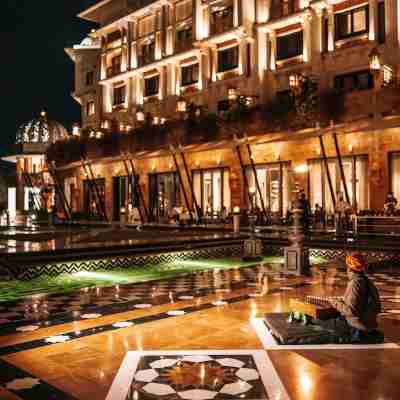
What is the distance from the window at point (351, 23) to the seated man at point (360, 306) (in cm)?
1681

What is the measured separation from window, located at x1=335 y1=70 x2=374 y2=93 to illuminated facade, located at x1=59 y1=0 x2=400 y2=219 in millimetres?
53

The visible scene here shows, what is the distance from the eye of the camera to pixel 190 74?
91.6 ft

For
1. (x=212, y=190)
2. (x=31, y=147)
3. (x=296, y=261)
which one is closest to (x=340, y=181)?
(x=212, y=190)

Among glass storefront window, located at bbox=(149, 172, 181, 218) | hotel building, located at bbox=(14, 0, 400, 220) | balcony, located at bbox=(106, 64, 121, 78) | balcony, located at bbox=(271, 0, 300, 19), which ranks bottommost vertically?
glass storefront window, located at bbox=(149, 172, 181, 218)

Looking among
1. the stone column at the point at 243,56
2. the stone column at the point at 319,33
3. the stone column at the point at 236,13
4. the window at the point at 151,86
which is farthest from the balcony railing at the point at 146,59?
the stone column at the point at 319,33

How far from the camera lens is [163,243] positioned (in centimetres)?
1315

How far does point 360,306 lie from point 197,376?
1890 mm

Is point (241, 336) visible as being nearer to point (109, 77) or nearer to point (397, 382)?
point (397, 382)

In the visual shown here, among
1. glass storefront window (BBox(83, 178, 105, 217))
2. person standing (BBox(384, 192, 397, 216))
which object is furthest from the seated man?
glass storefront window (BBox(83, 178, 105, 217))

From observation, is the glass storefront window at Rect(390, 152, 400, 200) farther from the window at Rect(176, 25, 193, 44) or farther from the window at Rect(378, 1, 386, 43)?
the window at Rect(176, 25, 193, 44)

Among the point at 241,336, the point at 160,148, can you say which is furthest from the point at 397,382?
the point at 160,148

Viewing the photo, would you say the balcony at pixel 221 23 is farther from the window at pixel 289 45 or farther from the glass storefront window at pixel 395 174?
the glass storefront window at pixel 395 174

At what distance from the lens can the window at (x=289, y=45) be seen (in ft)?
72.6

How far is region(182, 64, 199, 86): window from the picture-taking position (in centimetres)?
2747
